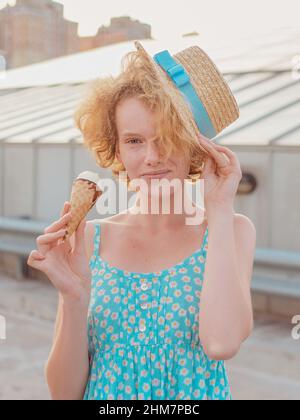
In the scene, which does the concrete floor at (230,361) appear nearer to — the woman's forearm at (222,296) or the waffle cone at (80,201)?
the woman's forearm at (222,296)

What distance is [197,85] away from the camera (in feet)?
5.93

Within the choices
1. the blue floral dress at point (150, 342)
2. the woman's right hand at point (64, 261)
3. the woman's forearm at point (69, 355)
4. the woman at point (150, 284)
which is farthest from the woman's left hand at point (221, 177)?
the woman's forearm at point (69, 355)

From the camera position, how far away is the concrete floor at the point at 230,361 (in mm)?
5641

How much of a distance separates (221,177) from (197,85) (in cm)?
29

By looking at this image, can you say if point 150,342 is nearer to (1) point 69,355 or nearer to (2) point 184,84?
(1) point 69,355

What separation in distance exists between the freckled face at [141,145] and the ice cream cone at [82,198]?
0.13 metres

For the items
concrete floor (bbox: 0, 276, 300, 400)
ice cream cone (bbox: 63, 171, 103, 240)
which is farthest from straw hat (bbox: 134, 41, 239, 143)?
concrete floor (bbox: 0, 276, 300, 400)

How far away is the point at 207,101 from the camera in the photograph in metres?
1.81

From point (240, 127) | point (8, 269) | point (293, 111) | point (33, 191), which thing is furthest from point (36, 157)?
point (293, 111)

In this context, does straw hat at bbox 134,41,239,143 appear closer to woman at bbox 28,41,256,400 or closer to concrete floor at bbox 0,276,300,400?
woman at bbox 28,41,256,400

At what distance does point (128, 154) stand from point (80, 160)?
27.8ft

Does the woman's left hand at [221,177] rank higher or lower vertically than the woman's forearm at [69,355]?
higher

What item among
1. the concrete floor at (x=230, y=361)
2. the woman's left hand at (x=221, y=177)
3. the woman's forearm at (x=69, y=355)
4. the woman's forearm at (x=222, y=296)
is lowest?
the concrete floor at (x=230, y=361)

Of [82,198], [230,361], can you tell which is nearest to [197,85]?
[82,198]
